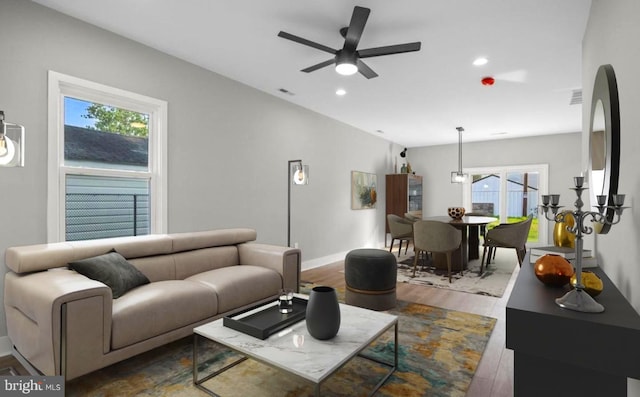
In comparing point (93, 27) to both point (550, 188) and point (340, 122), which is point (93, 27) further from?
point (550, 188)

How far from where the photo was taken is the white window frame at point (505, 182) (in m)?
7.24

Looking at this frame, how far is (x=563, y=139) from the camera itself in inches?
278

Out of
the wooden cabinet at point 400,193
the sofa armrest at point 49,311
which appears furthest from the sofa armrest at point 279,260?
the wooden cabinet at point 400,193

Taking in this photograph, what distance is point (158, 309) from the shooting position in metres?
2.22

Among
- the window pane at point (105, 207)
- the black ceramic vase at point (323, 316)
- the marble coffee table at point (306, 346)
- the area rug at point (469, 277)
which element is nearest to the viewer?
the marble coffee table at point (306, 346)

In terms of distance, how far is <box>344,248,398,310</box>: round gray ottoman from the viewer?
327 cm

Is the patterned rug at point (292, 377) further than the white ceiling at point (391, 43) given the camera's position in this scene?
No

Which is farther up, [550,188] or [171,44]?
[171,44]

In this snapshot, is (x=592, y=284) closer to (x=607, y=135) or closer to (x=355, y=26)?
(x=607, y=135)

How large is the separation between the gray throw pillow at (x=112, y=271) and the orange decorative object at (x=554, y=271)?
2.56 meters

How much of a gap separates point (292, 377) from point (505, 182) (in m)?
7.38

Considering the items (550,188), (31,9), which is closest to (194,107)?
(31,9)

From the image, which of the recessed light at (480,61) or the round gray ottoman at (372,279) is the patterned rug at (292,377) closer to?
the round gray ottoman at (372,279)

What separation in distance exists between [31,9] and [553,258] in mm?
3837
